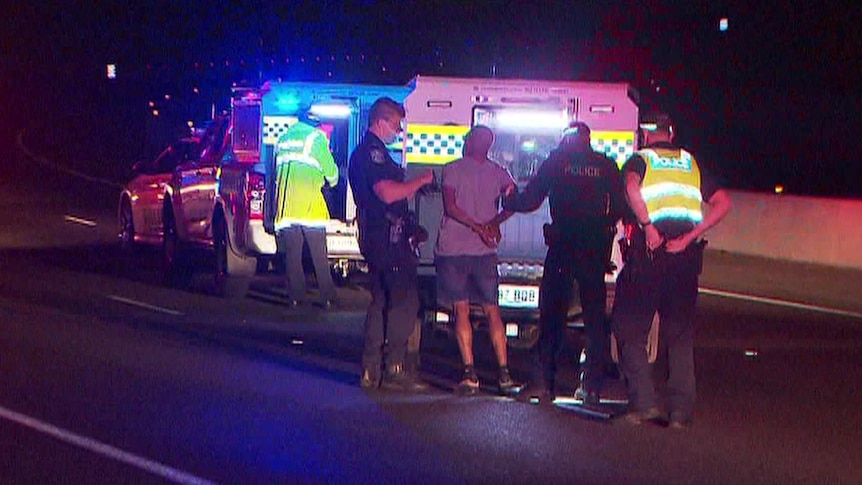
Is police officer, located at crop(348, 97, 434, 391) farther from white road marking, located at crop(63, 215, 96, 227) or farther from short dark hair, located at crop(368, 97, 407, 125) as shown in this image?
white road marking, located at crop(63, 215, 96, 227)

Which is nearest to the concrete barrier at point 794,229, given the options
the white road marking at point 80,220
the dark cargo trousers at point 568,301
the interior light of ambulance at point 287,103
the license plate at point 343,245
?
the license plate at point 343,245

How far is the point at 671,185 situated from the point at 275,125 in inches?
284

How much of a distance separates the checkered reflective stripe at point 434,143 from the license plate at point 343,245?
378 cm

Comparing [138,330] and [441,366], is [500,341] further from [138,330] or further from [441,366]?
[138,330]

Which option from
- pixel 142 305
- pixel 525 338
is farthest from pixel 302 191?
pixel 525 338

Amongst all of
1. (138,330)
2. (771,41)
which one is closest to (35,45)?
(771,41)

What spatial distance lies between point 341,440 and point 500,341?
2044 millimetres

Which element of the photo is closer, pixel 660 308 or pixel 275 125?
pixel 660 308

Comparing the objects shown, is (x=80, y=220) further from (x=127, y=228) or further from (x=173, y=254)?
(x=173, y=254)

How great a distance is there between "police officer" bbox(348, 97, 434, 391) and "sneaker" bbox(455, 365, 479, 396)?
1.01 ft

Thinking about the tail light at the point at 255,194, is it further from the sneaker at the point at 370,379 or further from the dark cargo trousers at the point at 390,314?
the sneaker at the point at 370,379

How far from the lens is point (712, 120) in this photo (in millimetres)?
47031

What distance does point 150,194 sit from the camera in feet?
66.5

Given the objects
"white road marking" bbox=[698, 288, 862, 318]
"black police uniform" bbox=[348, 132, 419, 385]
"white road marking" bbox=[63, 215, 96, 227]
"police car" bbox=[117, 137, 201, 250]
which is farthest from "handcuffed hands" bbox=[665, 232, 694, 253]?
"white road marking" bbox=[63, 215, 96, 227]
